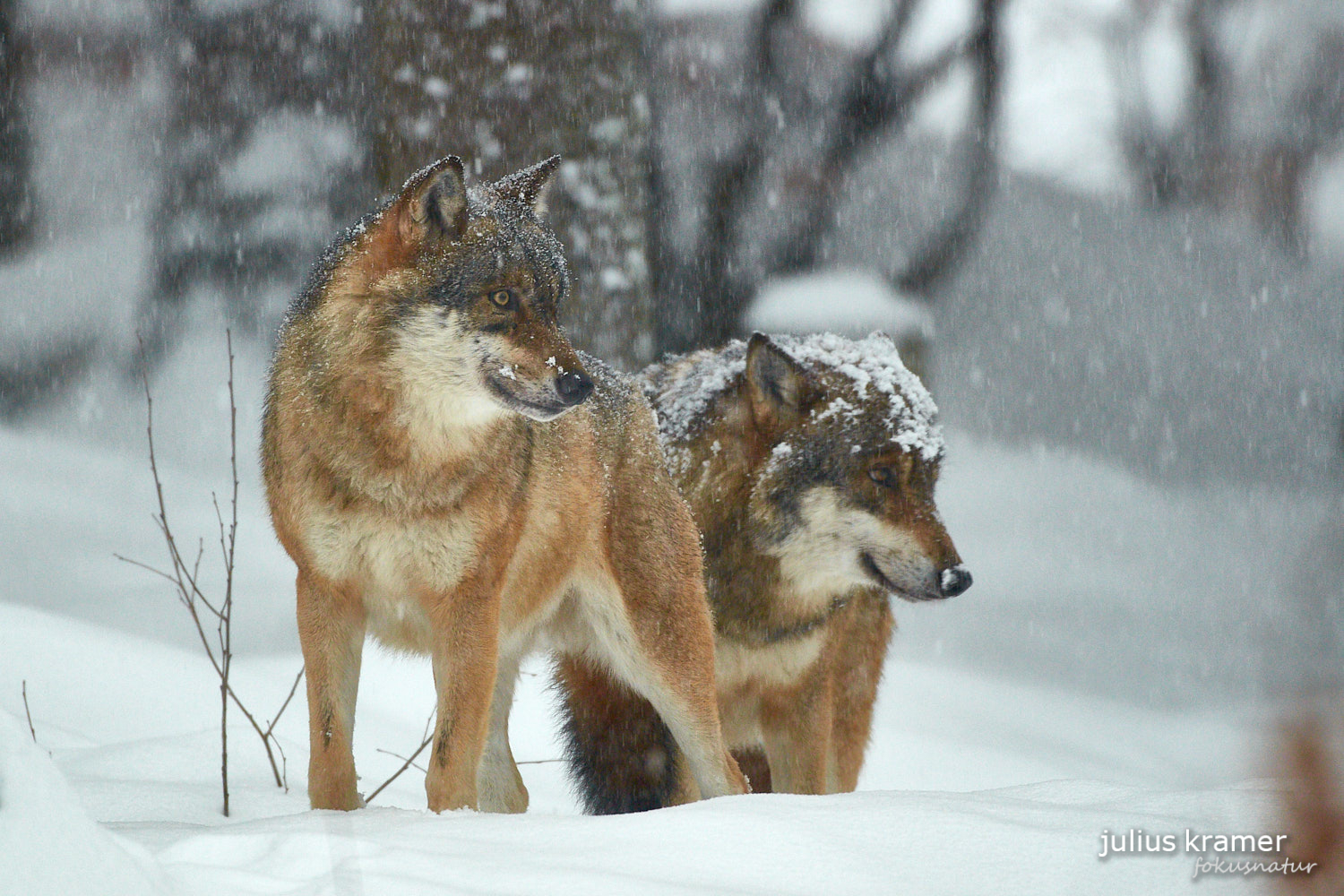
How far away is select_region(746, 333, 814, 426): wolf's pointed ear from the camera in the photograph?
443 cm

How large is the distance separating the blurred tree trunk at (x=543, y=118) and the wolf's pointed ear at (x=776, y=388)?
1290 millimetres

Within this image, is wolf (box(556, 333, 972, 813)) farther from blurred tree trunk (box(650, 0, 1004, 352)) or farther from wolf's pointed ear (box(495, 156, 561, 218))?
blurred tree trunk (box(650, 0, 1004, 352))

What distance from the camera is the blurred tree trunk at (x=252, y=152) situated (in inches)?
348

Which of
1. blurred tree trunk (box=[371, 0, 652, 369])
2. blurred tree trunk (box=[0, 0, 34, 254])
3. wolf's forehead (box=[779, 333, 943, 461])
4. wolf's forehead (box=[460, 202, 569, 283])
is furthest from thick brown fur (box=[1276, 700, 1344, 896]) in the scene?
blurred tree trunk (box=[0, 0, 34, 254])

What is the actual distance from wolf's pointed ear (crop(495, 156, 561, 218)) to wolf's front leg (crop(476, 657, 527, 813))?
5.52 feet

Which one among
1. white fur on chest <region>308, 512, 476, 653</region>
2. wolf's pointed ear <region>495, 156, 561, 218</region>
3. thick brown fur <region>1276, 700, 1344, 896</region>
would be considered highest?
wolf's pointed ear <region>495, 156, 561, 218</region>

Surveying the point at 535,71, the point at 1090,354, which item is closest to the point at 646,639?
the point at 535,71

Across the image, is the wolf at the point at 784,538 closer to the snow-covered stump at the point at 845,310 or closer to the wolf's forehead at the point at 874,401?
the wolf's forehead at the point at 874,401

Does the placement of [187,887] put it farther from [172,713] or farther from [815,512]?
[172,713]

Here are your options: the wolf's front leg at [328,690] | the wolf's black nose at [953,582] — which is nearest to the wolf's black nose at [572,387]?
the wolf's front leg at [328,690]

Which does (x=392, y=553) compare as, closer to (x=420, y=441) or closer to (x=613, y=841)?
(x=420, y=441)

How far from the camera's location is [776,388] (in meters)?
4.47

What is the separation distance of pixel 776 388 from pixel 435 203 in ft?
5.88

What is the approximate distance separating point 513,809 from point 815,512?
1.67m
